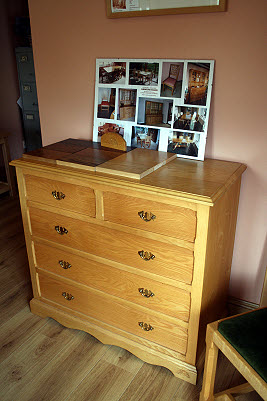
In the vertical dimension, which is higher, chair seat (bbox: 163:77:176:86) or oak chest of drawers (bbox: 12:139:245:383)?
chair seat (bbox: 163:77:176:86)

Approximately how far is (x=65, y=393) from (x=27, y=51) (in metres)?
3.23

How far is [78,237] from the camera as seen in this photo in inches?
67.3

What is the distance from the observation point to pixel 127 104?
1839 millimetres

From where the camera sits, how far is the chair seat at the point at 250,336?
1.12 meters

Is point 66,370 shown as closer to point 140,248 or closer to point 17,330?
point 17,330

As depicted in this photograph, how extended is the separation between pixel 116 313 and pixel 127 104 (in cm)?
107

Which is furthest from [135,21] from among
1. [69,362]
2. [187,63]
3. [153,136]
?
[69,362]

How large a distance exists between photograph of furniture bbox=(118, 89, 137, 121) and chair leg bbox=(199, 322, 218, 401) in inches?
43.8

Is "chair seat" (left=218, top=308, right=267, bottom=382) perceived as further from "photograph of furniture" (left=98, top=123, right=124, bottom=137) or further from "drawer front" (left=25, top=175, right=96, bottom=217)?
"photograph of furniture" (left=98, top=123, right=124, bottom=137)

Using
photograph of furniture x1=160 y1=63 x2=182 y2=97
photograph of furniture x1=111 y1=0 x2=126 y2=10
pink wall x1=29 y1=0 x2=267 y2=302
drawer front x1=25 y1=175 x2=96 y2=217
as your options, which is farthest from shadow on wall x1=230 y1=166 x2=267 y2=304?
photograph of furniture x1=111 y1=0 x2=126 y2=10

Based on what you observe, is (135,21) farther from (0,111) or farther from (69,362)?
(0,111)

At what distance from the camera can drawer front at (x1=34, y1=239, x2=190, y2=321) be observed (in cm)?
152

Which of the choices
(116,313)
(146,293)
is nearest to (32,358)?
(116,313)

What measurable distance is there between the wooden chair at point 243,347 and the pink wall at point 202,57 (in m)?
0.58
